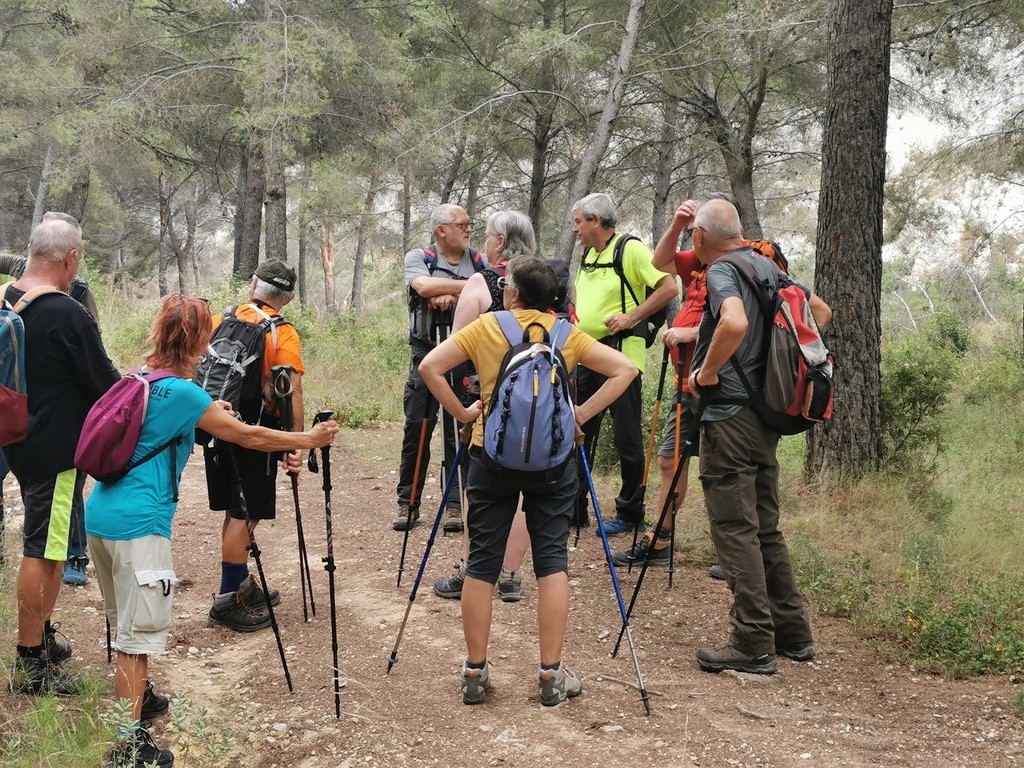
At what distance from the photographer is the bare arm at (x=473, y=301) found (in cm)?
453

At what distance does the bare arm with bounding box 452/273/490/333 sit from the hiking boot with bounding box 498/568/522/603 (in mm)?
1361

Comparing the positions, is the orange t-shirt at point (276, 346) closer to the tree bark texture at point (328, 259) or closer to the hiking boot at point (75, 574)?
the hiking boot at point (75, 574)

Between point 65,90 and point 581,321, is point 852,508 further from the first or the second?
point 65,90

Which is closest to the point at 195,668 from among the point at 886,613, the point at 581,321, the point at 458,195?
the point at 581,321

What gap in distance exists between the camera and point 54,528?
11.6ft

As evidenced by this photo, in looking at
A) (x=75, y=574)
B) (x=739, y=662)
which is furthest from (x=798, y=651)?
(x=75, y=574)

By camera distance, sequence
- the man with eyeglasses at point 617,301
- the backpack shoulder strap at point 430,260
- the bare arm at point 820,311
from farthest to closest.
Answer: the backpack shoulder strap at point 430,260, the man with eyeglasses at point 617,301, the bare arm at point 820,311

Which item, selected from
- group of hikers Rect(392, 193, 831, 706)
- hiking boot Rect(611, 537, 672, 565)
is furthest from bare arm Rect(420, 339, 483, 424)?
hiking boot Rect(611, 537, 672, 565)

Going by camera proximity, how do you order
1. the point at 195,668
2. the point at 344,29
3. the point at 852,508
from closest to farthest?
the point at 195,668, the point at 852,508, the point at 344,29

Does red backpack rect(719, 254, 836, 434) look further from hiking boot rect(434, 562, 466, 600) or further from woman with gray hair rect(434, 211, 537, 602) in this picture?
hiking boot rect(434, 562, 466, 600)

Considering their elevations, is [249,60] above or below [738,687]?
above

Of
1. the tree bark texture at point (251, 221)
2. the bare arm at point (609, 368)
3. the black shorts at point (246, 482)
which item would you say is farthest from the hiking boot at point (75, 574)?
the tree bark texture at point (251, 221)

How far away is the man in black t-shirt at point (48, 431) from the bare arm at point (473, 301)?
1.65 meters

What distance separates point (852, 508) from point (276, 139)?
9640mm
